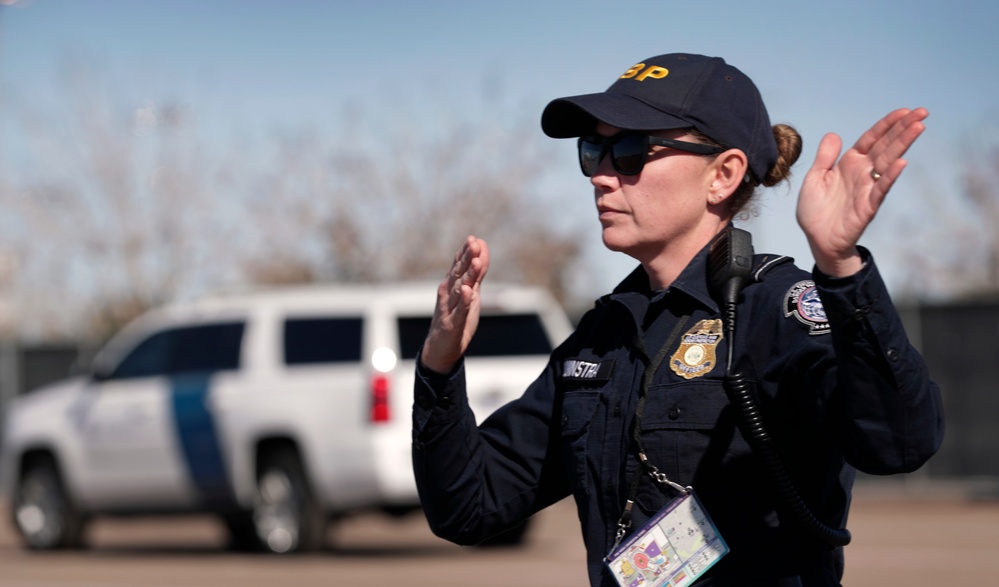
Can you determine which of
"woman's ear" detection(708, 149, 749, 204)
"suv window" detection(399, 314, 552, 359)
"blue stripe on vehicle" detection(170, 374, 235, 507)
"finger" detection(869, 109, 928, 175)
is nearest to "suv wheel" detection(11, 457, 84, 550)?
"blue stripe on vehicle" detection(170, 374, 235, 507)

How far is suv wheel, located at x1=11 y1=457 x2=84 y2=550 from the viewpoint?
13734 mm

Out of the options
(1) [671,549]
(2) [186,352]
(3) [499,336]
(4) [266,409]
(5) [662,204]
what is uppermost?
(5) [662,204]

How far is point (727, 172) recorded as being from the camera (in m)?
2.96

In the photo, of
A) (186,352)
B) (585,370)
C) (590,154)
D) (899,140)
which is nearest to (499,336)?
(186,352)

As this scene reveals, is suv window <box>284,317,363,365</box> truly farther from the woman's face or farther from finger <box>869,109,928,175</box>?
finger <box>869,109,928,175</box>

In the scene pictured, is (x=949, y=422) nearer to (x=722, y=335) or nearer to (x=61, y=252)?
(x=722, y=335)

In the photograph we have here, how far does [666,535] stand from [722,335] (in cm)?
36

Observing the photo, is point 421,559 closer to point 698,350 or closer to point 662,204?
point 662,204

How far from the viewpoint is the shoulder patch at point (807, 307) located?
2539mm

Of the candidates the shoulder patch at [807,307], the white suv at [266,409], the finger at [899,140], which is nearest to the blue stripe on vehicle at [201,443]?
the white suv at [266,409]

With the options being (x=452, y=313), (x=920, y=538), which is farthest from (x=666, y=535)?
(x=920, y=538)

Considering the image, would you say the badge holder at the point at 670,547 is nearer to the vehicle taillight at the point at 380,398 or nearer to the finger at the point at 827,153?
the finger at the point at 827,153

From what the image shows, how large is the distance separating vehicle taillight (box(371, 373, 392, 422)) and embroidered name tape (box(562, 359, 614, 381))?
27.9 feet

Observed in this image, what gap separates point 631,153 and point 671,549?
2.55 feet
